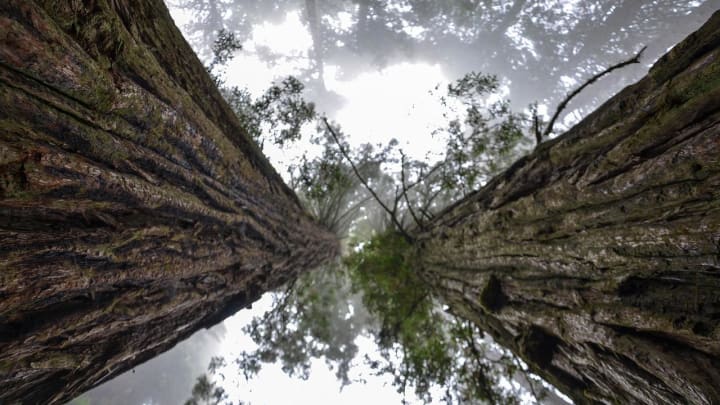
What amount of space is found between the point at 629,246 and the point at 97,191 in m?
2.44

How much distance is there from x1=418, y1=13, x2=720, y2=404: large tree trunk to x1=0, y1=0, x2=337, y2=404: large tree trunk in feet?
7.72

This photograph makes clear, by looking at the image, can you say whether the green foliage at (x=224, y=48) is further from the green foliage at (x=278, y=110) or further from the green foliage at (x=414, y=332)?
the green foliage at (x=414, y=332)

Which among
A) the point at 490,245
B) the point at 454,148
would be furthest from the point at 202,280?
the point at 454,148

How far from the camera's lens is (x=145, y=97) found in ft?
4.74

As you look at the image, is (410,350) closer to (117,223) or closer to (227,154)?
(227,154)

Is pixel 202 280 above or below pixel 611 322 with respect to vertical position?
above


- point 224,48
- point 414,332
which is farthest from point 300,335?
point 224,48

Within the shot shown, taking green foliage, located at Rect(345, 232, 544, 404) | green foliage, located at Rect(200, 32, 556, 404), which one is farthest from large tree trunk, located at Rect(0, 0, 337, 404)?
green foliage, located at Rect(345, 232, 544, 404)

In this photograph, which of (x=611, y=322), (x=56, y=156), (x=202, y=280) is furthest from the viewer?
(x=202, y=280)

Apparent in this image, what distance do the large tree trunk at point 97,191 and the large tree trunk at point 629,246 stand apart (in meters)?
2.35

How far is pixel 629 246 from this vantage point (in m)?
1.44

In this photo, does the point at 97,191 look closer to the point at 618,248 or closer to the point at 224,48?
the point at 618,248

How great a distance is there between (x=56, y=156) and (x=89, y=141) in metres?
0.17

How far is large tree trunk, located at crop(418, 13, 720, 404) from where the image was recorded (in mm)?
1176
